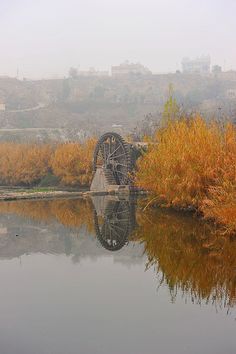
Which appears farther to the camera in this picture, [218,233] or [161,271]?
[218,233]

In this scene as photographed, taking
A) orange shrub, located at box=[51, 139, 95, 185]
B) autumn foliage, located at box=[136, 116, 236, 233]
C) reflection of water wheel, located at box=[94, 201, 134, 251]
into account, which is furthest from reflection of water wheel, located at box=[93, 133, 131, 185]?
autumn foliage, located at box=[136, 116, 236, 233]

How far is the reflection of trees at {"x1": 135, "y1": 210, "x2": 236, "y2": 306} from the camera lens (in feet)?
35.0

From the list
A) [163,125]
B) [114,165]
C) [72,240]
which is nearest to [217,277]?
[72,240]

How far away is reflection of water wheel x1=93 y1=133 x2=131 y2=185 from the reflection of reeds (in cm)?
596

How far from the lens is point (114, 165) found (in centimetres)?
3572

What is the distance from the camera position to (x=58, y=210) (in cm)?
2500

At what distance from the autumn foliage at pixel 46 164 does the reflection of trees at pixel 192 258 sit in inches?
842

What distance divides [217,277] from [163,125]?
17.5 meters

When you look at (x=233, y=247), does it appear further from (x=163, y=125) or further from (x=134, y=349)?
(x=163, y=125)

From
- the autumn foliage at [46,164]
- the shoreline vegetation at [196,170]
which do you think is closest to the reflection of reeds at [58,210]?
the shoreline vegetation at [196,170]

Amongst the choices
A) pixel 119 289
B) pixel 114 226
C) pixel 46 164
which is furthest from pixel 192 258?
pixel 46 164

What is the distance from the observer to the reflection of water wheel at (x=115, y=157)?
113 ft

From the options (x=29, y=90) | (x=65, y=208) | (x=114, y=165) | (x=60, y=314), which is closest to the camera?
(x=60, y=314)

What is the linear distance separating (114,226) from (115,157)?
1602 centimetres
